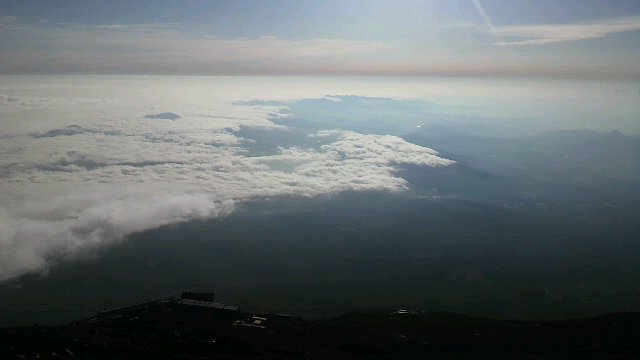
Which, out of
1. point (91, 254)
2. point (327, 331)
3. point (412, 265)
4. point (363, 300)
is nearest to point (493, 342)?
point (327, 331)

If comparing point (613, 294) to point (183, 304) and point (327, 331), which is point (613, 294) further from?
point (183, 304)

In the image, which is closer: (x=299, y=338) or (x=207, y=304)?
(x=299, y=338)

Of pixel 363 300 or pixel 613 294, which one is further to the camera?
pixel 613 294

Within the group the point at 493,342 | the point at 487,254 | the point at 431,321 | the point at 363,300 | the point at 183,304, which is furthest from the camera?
the point at 487,254

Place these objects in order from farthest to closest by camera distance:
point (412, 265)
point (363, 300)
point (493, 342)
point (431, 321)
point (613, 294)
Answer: point (412, 265) → point (613, 294) → point (363, 300) → point (431, 321) → point (493, 342)

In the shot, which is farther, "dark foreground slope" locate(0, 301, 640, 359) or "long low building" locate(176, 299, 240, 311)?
"long low building" locate(176, 299, 240, 311)

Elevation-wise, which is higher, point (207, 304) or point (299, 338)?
A: point (207, 304)

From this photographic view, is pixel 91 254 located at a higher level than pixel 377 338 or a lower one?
lower

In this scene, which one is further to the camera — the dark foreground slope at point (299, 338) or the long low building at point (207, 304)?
the long low building at point (207, 304)
